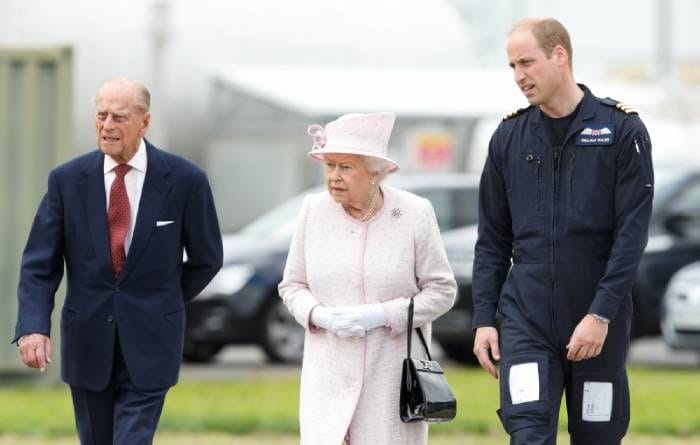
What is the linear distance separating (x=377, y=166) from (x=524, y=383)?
0.96 m

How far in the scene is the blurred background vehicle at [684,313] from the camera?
15.7 meters

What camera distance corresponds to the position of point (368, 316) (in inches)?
263

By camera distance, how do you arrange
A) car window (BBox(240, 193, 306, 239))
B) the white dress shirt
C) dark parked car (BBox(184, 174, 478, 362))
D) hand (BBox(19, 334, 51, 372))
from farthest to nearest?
car window (BBox(240, 193, 306, 239)), dark parked car (BBox(184, 174, 478, 362)), the white dress shirt, hand (BBox(19, 334, 51, 372))

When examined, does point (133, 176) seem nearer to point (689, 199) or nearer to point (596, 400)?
point (596, 400)

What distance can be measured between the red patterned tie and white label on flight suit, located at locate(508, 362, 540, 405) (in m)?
1.52

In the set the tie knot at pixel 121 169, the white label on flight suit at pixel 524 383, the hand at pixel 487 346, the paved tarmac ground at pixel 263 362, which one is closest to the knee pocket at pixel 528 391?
the white label on flight suit at pixel 524 383

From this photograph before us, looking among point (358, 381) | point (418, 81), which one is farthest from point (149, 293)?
point (418, 81)

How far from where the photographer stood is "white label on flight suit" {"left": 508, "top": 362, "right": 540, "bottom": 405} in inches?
253

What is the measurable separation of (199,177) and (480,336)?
1.26m

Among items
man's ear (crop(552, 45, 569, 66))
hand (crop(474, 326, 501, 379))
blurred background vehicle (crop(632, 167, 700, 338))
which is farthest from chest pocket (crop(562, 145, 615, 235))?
blurred background vehicle (crop(632, 167, 700, 338))

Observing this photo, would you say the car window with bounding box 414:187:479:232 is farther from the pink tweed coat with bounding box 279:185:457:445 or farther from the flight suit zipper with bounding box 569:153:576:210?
the flight suit zipper with bounding box 569:153:576:210

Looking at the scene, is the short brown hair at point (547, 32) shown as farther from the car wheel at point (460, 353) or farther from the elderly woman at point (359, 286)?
the car wheel at point (460, 353)

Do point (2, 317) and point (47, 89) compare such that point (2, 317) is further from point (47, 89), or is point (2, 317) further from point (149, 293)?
point (149, 293)

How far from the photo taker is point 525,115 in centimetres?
668
